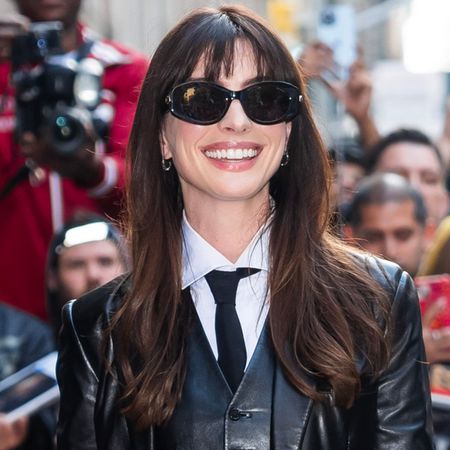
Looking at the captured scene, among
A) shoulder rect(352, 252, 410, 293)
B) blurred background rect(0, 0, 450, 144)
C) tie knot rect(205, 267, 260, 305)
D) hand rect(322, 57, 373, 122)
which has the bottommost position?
blurred background rect(0, 0, 450, 144)

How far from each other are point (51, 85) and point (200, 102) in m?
2.23

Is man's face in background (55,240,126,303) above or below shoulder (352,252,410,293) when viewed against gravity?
below

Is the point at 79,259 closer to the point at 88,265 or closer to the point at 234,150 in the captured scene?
the point at 88,265

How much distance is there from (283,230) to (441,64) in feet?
19.8

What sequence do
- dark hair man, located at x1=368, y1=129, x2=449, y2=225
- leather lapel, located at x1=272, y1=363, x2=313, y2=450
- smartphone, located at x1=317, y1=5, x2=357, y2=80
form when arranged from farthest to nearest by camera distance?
dark hair man, located at x1=368, y1=129, x2=449, y2=225, smartphone, located at x1=317, y1=5, x2=357, y2=80, leather lapel, located at x1=272, y1=363, x2=313, y2=450

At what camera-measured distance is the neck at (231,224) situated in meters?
3.08

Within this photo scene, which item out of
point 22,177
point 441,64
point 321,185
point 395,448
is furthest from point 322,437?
point 441,64

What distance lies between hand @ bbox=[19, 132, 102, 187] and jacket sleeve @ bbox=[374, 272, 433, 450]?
219 centimetres

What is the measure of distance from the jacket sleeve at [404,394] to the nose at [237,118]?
21.0 inches

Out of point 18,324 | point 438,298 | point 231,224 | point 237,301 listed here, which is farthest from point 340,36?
point 237,301

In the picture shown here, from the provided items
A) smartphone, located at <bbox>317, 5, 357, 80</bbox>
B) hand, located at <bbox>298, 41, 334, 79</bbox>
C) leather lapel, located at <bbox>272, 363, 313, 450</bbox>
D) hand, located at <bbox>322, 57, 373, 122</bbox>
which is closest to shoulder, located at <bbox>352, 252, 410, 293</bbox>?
leather lapel, located at <bbox>272, 363, 313, 450</bbox>

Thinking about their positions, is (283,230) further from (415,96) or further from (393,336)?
(415,96)

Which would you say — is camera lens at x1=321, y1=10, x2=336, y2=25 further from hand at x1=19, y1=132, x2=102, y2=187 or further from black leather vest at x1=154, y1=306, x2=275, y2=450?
black leather vest at x1=154, y1=306, x2=275, y2=450

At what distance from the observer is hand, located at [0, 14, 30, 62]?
5148mm
